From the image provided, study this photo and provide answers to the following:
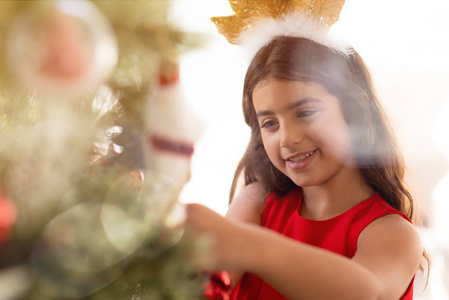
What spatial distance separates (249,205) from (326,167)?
0.80ft

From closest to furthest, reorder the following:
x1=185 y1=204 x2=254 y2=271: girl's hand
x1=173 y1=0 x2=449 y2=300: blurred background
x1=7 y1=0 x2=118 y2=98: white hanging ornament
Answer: x1=7 y1=0 x2=118 y2=98: white hanging ornament, x1=185 y1=204 x2=254 y2=271: girl's hand, x1=173 y1=0 x2=449 y2=300: blurred background

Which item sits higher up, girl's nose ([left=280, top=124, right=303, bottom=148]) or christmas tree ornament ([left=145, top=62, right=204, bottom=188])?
christmas tree ornament ([left=145, top=62, right=204, bottom=188])

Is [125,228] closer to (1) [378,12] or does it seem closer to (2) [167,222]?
(2) [167,222]

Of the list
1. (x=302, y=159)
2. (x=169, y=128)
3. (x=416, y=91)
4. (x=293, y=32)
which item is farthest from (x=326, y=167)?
(x=416, y=91)

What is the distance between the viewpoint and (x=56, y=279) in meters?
0.23

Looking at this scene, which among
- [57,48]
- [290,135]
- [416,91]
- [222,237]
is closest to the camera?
[57,48]

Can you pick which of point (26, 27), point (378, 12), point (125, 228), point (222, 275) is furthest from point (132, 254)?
point (378, 12)

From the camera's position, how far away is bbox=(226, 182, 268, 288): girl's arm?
1.02 m

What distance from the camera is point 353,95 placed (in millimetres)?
930

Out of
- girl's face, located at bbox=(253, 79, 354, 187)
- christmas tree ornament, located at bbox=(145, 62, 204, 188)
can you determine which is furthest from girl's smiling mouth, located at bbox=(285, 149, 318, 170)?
christmas tree ornament, located at bbox=(145, 62, 204, 188)

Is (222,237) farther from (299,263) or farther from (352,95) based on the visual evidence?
(352,95)

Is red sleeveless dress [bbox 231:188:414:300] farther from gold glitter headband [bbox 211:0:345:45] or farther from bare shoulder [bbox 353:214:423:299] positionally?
gold glitter headband [bbox 211:0:345:45]

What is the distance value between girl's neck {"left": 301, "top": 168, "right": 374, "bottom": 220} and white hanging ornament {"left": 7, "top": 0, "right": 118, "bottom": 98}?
2.42 ft

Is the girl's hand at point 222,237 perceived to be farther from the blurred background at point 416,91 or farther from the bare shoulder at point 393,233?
the blurred background at point 416,91
